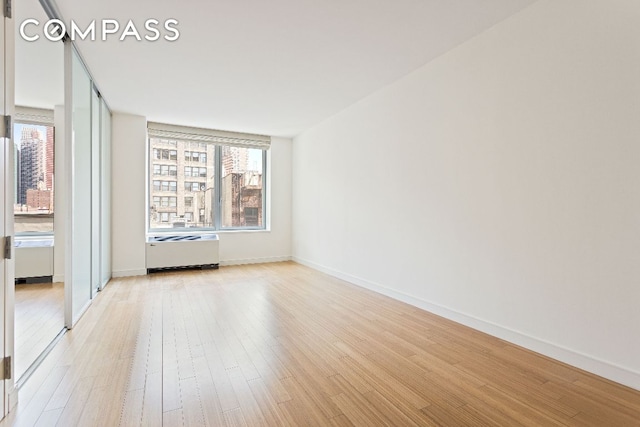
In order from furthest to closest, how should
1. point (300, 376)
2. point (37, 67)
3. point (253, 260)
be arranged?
1. point (253, 260)
2. point (37, 67)
3. point (300, 376)

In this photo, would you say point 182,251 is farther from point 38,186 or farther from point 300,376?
point 300,376

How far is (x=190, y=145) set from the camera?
5.96 m

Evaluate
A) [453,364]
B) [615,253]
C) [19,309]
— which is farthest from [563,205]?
[19,309]

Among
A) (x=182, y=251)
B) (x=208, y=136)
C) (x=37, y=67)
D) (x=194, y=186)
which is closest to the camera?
(x=37, y=67)

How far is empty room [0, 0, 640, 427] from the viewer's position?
1.80 m

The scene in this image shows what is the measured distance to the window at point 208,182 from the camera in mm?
5723

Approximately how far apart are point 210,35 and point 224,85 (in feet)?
3.56

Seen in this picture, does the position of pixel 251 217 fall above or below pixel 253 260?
above

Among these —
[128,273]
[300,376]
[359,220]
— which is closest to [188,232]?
[128,273]

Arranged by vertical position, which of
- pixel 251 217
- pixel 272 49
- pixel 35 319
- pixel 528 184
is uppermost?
pixel 272 49

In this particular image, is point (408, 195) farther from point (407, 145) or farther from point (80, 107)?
point (80, 107)

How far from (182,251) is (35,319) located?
2.44m

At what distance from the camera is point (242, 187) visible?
6422 mm

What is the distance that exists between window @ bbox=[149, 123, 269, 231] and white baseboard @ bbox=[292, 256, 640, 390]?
3721 mm
